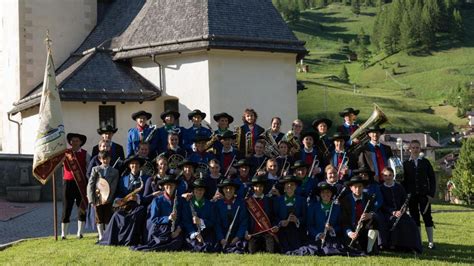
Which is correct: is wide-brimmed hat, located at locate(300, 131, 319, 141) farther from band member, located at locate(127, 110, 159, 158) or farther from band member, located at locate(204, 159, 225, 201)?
band member, located at locate(127, 110, 159, 158)

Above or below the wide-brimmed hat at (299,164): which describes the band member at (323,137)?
above

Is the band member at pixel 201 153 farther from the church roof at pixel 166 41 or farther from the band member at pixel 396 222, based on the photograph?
the church roof at pixel 166 41

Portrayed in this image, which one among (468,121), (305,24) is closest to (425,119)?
(468,121)

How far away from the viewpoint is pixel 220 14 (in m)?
22.1

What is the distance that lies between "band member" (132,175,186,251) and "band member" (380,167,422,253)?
333 centimetres

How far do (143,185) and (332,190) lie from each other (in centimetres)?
335

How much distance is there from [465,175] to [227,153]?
49.4 meters

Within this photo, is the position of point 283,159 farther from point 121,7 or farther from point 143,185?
point 121,7

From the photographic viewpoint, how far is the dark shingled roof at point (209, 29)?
21.3 meters

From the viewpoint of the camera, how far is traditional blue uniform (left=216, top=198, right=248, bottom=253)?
35.2 feet

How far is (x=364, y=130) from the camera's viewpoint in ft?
39.8

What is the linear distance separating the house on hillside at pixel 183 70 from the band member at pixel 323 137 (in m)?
9.02

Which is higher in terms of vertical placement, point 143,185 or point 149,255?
point 143,185

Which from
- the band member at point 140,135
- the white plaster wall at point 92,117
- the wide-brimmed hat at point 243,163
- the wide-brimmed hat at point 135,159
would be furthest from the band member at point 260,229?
the white plaster wall at point 92,117
